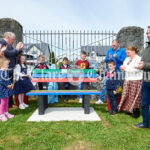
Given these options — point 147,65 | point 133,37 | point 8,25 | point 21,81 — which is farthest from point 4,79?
point 133,37

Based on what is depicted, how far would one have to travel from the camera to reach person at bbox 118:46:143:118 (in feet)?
11.2

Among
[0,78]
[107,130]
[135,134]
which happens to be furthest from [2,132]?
[135,134]

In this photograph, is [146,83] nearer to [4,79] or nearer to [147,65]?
[147,65]

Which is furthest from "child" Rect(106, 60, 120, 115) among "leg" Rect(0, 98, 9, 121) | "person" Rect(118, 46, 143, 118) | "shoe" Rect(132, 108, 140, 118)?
"leg" Rect(0, 98, 9, 121)

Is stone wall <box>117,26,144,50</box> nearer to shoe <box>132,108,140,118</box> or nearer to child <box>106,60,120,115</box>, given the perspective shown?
child <box>106,60,120,115</box>

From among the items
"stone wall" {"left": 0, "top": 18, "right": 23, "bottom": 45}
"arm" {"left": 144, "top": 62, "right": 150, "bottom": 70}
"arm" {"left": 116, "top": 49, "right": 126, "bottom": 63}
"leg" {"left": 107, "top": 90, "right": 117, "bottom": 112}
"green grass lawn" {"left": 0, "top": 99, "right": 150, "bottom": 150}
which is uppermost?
"stone wall" {"left": 0, "top": 18, "right": 23, "bottom": 45}

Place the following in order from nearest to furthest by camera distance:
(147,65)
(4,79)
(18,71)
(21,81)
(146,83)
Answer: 1. (147,65)
2. (146,83)
3. (4,79)
4. (18,71)
5. (21,81)

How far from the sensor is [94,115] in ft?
12.1

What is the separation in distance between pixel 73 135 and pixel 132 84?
6.47ft

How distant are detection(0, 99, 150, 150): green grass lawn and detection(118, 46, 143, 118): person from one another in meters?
0.38

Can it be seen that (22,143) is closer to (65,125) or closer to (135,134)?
(65,125)

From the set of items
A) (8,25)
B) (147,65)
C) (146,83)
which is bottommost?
(146,83)

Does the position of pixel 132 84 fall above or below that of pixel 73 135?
above

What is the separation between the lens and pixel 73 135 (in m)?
2.61
